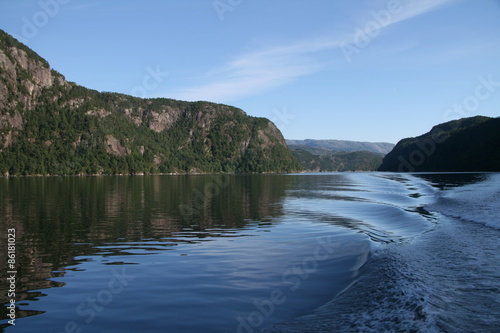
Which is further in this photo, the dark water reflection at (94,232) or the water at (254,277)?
the dark water reflection at (94,232)

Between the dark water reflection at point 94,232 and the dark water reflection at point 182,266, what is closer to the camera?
the dark water reflection at point 182,266

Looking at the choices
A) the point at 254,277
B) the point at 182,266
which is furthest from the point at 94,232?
Result: the point at 254,277

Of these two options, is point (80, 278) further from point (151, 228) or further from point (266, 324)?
point (151, 228)

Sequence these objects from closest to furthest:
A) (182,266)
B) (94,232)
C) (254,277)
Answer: (254,277) → (182,266) → (94,232)

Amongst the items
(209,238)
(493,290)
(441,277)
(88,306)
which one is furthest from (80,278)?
(493,290)

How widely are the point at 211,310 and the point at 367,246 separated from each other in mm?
12565

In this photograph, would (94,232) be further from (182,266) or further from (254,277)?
(254,277)

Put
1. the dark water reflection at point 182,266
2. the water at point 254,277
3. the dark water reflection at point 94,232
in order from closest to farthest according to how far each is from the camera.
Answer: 1. the water at point 254,277
2. the dark water reflection at point 182,266
3. the dark water reflection at point 94,232

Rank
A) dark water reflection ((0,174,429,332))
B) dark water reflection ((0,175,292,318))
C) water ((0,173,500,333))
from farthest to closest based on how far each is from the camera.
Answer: dark water reflection ((0,175,292,318))
dark water reflection ((0,174,429,332))
water ((0,173,500,333))

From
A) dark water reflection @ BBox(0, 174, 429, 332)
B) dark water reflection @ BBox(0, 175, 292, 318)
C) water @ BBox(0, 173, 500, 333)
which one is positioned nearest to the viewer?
water @ BBox(0, 173, 500, 333)

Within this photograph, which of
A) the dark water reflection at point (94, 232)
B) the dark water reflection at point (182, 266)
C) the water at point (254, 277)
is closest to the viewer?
the water at point (254, 277)

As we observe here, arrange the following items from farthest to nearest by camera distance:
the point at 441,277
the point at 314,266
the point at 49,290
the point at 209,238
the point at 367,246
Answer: the point at 209,238 < the point at 367,246 < the point at 314,266 < the point at 441,277 < the point at 49,290

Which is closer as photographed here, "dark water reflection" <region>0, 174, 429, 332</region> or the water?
the water

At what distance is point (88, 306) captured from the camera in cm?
1100
